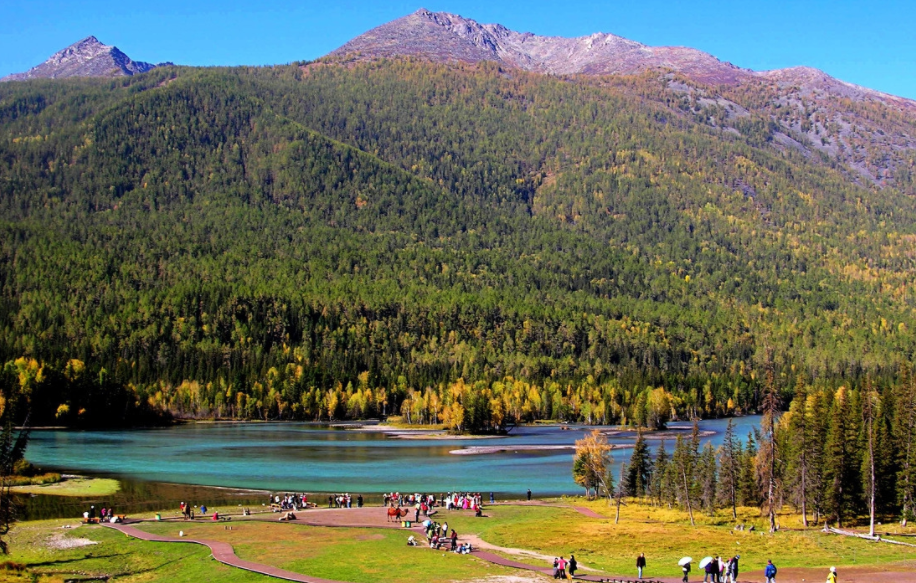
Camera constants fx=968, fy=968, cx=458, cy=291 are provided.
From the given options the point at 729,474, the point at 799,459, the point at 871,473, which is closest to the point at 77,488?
the point at 729,474

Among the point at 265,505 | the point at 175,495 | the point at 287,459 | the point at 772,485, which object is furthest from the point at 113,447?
the point at 772,485

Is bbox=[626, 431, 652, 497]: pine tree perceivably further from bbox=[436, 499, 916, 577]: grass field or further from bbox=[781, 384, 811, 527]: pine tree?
bbox=[436, 499, 916, 577]: grass field

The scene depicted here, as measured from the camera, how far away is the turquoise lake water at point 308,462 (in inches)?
4894

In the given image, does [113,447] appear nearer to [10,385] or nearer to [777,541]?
[10,385]

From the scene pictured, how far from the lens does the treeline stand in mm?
100250

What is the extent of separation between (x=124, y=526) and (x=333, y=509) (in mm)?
22000

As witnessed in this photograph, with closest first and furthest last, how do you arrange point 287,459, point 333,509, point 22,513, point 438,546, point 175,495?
point 438,546
point 22,513
point 333,509
point 175,495
point 287,459

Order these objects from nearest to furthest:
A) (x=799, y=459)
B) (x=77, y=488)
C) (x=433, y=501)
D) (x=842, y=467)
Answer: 1. (x=842, y=467)
2. (x=433, y=501)
3. (x=799, y=459)
4. (x=77, y=488)

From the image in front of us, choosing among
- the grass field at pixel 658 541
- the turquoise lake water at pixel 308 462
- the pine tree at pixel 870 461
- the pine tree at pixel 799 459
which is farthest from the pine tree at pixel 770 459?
the turquoise lake water at pixel 308 462

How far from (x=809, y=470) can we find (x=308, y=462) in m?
74.2

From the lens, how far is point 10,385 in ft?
635

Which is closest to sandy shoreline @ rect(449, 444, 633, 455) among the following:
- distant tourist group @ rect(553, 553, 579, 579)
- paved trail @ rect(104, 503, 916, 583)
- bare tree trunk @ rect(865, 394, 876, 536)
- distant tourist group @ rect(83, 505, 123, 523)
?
bare tree trunk @ rect(865, 394, 876, 536)

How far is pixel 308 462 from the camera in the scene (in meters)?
146

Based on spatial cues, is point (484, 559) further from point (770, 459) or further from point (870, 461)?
point (870, 461)
